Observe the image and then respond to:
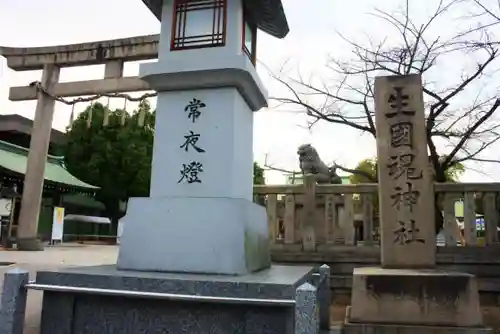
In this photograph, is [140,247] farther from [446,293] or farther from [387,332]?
[446,293]

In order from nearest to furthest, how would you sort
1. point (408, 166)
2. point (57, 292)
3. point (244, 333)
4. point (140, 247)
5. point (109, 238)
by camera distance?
1. point (244, 333)
2. point (57, 292)
3. point (140, 247)
4. point (408, 166)
5. point (109, 238)

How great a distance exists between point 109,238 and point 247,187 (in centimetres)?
2668

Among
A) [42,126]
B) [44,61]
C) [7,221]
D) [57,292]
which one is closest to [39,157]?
[42,126]

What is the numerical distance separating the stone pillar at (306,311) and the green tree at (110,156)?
26426 mm

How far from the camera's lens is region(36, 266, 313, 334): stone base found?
321 cm

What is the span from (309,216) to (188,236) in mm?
3642

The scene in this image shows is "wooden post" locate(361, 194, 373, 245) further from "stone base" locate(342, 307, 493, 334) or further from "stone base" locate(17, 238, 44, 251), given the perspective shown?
"stone base" locate(17, 238, 44, 251)

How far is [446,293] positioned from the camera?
14.9 ft

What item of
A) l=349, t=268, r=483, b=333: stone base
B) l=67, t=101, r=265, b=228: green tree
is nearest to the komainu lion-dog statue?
l=349, t=268, r=483, b=333: stone base

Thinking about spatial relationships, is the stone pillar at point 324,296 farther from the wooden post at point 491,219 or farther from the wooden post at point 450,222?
the wooden post at point 491,219

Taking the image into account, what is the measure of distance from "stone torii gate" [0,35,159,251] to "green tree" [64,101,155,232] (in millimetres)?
12131

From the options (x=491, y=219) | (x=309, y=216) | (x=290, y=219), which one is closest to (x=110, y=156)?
(x=290, y=219)

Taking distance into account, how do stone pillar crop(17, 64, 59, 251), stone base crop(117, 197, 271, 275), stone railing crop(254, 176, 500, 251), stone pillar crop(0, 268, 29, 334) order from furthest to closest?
stone pillar crop(17, 64, 59, 251) < stone railing crop(254, 176, 500, 251) < stone base crop(117, 197, 271, 275) < stone pillar crop(0, 268, 29, 334)

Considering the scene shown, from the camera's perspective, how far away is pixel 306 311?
253cm
